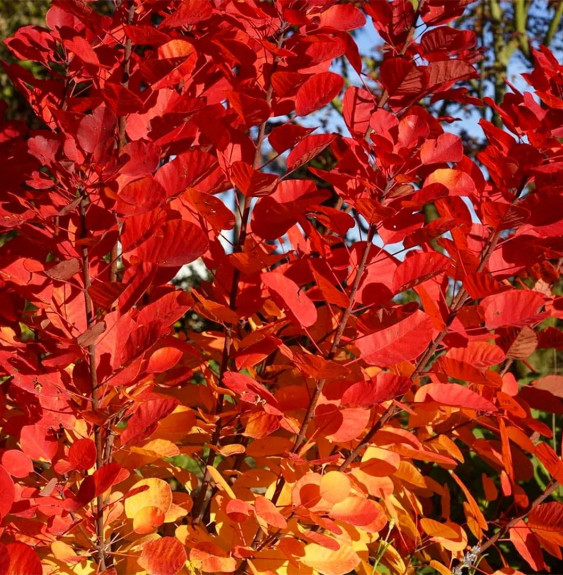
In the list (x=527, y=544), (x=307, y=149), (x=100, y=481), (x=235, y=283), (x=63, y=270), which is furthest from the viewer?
(x=527, y=544)

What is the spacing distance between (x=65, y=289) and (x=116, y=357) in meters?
0.12

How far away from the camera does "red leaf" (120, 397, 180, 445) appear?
97cm

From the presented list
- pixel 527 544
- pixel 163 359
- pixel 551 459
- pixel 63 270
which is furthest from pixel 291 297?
pixel 527 544

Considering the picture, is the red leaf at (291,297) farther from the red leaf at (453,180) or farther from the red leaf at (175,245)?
the red leaf at (453,180)

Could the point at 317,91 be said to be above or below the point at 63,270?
above

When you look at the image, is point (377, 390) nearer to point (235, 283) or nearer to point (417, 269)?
point (417, 269)

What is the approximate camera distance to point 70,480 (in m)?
1.08

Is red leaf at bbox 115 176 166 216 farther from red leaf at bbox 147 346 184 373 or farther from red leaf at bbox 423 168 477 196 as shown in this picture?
red leaf at bbox 423 168 477 196

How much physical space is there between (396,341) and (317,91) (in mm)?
384

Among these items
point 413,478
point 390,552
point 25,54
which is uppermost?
point 25,54

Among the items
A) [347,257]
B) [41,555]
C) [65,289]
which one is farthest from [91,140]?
[41,555]

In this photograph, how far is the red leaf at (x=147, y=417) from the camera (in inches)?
38.0

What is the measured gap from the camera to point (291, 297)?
3.26ft

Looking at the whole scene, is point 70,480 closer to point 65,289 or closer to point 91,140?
point 65,289
